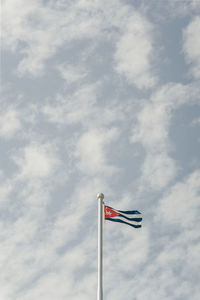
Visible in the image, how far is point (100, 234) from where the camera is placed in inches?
1006

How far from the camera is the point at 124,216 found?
2759 cm

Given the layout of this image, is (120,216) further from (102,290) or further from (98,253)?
(102,290)

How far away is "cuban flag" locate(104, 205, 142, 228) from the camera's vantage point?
27.4 m

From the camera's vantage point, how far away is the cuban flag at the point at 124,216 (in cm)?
2736

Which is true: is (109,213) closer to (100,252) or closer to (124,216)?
(124,216)

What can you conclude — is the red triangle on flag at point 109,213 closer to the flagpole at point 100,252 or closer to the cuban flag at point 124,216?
the cuban flag at point 124,216

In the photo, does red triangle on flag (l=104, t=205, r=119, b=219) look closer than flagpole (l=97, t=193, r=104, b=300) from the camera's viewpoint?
No

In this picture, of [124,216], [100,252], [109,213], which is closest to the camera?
[100,252]

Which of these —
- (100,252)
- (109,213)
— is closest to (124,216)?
(109,213)

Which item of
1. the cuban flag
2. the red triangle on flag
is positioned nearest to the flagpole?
the red triangle on flag

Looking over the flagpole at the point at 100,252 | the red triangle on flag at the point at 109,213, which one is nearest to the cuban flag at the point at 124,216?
the red triangle on flag at the point at 109,213

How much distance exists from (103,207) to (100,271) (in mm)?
4477

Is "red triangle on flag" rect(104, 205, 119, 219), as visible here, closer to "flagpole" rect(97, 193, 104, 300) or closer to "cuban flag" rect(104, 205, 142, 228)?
"cuban flag" rect(104, 205, 142, 228)

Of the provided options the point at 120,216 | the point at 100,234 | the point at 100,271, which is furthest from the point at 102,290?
the point at 120,216
